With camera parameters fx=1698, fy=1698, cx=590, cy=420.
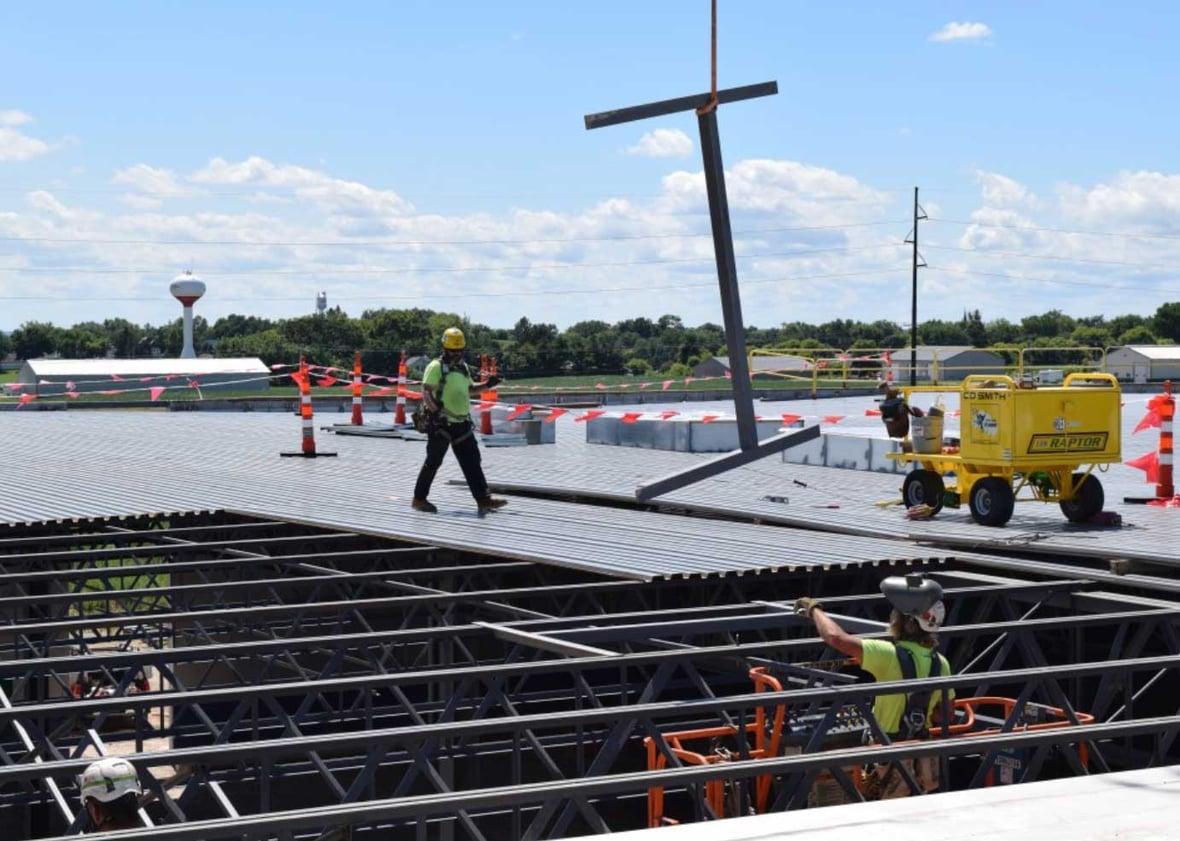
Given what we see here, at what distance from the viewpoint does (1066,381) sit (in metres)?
19.2

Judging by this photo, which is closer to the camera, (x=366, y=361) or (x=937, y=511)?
(x=937, y=511)

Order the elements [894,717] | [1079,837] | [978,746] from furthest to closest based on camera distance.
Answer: [894,717], [978,746], [1079,837]

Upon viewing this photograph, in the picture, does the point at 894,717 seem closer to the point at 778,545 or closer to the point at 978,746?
the point at 978,746

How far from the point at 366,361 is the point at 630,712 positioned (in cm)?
8195

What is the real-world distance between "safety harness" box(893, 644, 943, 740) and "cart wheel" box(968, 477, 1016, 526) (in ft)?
28.1

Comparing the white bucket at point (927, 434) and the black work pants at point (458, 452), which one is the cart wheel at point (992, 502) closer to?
the white bucket at point (927, 434)

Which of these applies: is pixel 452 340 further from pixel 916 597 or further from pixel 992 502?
pixel 916 597

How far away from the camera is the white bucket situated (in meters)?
20.1

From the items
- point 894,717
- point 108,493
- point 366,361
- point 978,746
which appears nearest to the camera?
point 978,746

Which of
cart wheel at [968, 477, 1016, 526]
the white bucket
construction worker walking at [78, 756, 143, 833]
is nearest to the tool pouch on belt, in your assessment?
the white bucket

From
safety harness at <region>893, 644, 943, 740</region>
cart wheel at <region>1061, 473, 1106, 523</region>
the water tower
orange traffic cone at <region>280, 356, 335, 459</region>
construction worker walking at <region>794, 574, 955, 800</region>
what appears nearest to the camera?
construction worker walking at <region>794, 574, 955, 800</region>

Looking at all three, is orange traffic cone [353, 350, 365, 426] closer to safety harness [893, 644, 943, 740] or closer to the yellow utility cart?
the yellow utility cart

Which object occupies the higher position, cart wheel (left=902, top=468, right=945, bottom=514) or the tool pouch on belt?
the tool pouch on belt

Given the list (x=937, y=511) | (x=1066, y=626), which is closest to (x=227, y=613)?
(x=1066, y=626)
